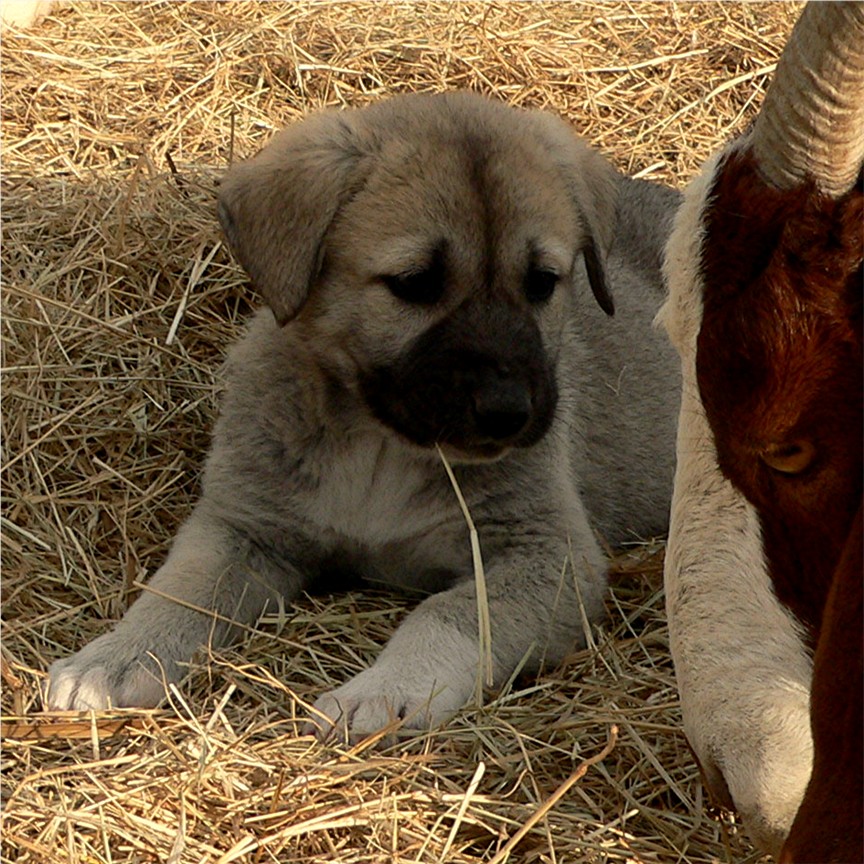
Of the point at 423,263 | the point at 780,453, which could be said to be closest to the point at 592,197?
the point at 423,263

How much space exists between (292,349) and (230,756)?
1306mm

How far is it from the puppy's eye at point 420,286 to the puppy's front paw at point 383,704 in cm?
90

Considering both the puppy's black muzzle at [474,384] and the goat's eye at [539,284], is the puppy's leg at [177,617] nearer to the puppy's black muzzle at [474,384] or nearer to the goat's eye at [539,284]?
the puppy's black muzzle at [474,384]

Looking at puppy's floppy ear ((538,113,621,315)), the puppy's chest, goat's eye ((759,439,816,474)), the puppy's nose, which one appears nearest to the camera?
goat's eye ((759,439,816,474))

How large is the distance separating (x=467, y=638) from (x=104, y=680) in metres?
0.84

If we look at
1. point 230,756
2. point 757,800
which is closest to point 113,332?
point 230,756

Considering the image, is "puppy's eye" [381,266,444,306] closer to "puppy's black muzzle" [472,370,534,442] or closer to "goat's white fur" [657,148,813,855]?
"puppy's black muzzle" [472,370,534,442]

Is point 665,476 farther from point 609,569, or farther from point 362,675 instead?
point 362,675

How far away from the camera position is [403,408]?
3748mm


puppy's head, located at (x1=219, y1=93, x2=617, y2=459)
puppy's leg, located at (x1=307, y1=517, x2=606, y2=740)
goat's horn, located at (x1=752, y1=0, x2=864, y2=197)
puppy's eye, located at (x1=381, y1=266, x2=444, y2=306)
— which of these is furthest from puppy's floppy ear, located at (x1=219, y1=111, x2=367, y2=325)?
goat's horn, located at (x1=752, y1=0, x2=864, y2=197)

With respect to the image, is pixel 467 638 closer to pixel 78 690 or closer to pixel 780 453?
pixel 78 690

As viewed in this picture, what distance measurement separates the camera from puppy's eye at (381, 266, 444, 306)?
374 centimetres

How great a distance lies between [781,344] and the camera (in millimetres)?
1965

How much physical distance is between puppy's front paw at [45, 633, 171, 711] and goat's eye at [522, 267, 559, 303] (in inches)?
51.4
